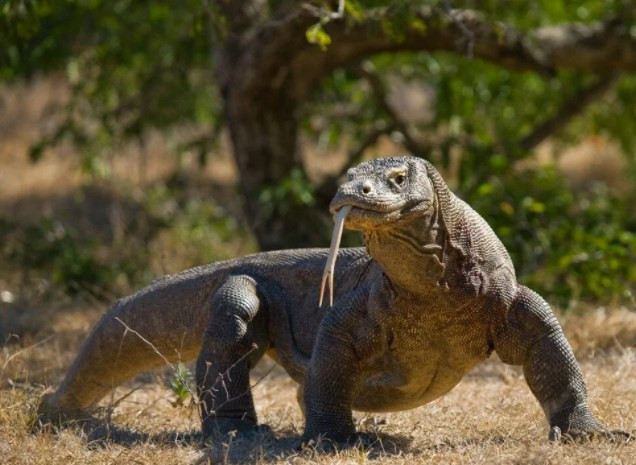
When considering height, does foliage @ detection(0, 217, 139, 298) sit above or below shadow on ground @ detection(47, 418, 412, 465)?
below

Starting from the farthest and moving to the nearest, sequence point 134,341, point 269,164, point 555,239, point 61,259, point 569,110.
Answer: point 569,110
point 61,259
point 269,164
point 555,239
point 134,341

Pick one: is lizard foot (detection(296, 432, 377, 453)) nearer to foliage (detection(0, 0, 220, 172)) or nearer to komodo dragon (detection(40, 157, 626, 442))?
komodo dragon (detection(40, 157, 626, 442))

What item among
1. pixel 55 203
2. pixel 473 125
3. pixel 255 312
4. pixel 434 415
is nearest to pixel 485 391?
pixel 434 415

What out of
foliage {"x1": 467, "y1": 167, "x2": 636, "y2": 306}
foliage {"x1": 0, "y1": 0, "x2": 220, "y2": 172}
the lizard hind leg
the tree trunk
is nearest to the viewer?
the lizard hind leg

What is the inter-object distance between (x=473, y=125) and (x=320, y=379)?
6.07 meters

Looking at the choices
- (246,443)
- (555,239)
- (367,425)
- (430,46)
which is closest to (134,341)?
(246,443)

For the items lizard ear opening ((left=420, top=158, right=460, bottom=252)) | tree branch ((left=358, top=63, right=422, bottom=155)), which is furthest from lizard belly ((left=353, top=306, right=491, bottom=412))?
tree branch ((left=358, top=63, right=422, bottom=155))

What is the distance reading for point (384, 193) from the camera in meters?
4.00

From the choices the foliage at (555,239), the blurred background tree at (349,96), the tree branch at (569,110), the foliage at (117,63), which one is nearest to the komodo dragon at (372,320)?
the blurred background tree at (349,96)

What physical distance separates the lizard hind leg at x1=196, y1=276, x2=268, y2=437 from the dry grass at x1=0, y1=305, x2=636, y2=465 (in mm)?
137

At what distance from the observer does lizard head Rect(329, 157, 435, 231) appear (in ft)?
12.8

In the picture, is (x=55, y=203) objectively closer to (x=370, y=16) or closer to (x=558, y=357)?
(x=370, y=16)

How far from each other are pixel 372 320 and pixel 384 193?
27.5 inches

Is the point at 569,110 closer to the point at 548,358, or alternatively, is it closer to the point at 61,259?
Result: the point at 61,259
